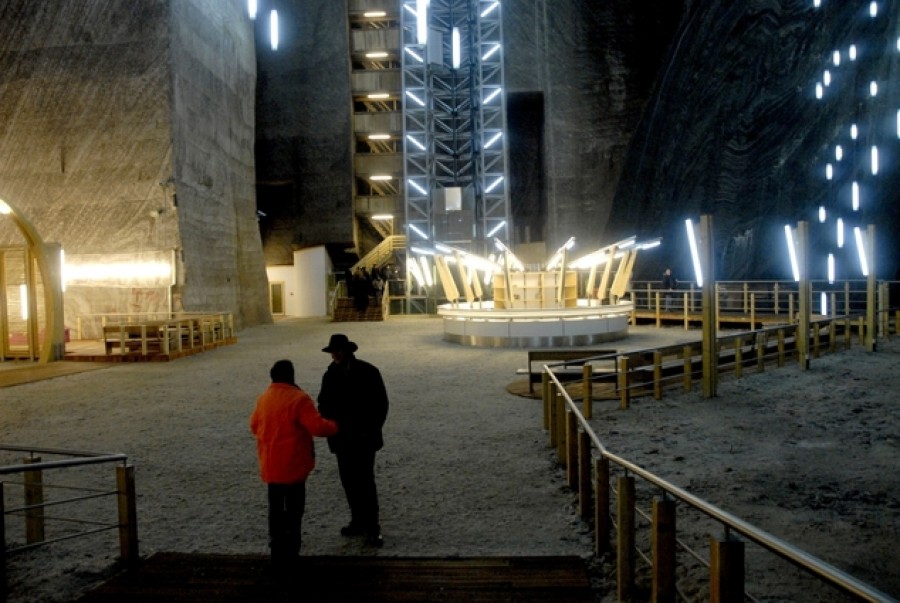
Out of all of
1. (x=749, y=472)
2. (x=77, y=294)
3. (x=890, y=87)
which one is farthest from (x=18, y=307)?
(x=890, y=87)

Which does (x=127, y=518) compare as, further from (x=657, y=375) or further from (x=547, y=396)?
(x=657, y=375)

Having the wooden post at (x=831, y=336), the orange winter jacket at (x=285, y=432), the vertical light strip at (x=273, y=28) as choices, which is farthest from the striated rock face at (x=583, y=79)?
the orange winter jacket at (x=285, y=432)

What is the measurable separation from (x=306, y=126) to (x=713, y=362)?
107ft

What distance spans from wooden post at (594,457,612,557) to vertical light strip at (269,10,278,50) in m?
39.2

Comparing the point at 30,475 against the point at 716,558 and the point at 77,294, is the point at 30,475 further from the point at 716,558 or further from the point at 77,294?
the point at 77,294

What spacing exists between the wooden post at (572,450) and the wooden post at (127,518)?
11.2ft

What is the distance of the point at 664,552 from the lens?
3162mm

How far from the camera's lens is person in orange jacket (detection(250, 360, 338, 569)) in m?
3.98

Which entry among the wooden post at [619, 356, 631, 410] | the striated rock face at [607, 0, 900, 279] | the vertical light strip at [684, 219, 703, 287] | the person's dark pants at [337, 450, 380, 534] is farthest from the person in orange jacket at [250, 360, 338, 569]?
the vertical light strip at [684, 219, 703, 287]

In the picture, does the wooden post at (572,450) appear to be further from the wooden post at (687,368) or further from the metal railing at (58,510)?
the wooden post at (687,368)

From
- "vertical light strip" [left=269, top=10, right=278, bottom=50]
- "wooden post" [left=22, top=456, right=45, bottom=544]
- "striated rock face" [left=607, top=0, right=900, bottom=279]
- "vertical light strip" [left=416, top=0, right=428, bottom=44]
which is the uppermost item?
"vertical light strip" [left=269, top=10, right=278, bottom=50]

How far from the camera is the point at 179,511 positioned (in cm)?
537

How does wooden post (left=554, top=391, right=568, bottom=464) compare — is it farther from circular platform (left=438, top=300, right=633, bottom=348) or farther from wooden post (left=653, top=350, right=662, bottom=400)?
circular platform (left=438, top=300, right=633, bottom=348)

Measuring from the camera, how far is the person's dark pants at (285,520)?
3.90m
